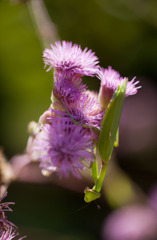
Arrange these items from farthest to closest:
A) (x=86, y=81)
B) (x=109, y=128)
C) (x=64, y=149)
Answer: (x=86, y=81) → (x=109, y=128) → (x=64, y=149)

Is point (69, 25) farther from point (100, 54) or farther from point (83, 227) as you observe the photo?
point (83, 227)

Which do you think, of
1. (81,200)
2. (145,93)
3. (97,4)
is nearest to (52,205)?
(81,200)

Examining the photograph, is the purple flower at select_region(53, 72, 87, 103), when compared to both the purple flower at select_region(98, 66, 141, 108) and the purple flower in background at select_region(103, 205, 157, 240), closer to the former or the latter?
the purple flower at select_region(98, 66, 141, 108)

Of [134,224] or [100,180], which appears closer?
[100,180]

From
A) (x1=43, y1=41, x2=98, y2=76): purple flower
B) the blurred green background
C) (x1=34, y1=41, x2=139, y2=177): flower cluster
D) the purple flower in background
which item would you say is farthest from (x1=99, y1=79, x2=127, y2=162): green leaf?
the blurred green background

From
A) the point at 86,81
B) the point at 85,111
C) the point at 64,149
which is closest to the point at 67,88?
the point at 85,111

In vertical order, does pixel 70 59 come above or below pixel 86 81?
below

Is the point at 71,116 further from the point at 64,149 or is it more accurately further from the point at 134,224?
the point at 134,224
